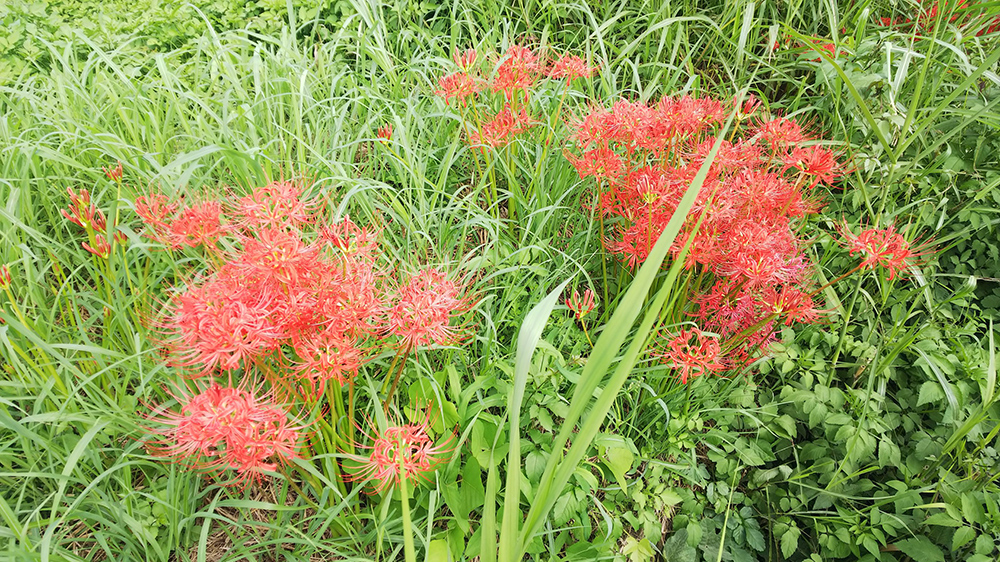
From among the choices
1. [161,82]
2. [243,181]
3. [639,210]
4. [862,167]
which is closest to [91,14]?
[161,82]

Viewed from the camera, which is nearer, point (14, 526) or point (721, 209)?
point (14, 526)

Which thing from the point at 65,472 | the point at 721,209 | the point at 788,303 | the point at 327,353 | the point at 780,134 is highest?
the point at 780,134

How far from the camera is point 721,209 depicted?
4.87 feet

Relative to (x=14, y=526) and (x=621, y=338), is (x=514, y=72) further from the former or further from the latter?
(x=14, y=526)

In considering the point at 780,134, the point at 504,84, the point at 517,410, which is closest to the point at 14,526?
the point at 517,410

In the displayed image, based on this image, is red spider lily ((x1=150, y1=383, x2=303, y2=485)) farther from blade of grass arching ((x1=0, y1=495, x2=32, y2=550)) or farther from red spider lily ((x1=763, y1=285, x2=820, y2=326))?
red spider lily ((x1=763, y1=285, x2=820, y2=326))

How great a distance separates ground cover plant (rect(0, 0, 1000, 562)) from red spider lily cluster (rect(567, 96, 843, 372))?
12 millimetres

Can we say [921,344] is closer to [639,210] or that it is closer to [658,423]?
[658,423]

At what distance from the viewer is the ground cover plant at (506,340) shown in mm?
1213

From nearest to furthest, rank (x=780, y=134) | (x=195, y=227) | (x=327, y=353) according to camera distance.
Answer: (x=327, y=353) → (x=195, y=227) → (x=780, y=134)

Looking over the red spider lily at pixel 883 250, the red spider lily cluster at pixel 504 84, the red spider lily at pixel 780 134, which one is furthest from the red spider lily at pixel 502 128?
the red spider lily at pixel 883 250

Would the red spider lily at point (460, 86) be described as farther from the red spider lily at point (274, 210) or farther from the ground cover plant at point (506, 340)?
the red spider lily at point (274, 210)

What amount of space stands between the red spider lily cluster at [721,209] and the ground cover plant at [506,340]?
0.01 meters

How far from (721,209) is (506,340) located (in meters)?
0.84
